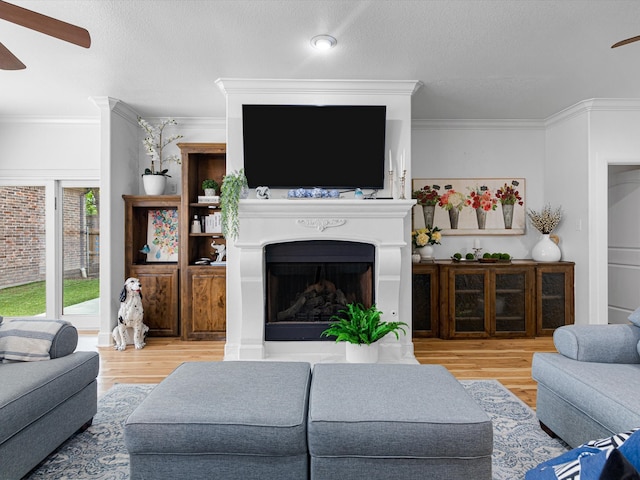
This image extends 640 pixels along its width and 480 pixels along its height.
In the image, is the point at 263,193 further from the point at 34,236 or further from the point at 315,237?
the point at 34,236

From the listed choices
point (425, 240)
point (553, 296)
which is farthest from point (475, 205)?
→ point (553, 296)

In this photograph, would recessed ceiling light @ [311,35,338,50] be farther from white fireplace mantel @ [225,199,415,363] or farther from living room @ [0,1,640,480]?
white fireplace mantel @ [225,199,415,363]

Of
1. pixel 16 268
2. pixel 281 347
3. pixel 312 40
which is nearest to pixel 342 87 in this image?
pixel 312 40

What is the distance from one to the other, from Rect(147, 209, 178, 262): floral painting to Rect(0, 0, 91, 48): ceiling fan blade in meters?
2.86

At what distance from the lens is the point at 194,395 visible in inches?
66.6

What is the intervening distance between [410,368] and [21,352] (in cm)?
207

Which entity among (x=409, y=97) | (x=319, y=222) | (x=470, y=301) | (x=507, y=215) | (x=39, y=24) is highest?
(x=409, y=97)

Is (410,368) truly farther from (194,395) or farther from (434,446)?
(194,395)

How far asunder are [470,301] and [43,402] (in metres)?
3.83

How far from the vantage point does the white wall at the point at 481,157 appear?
4.85m

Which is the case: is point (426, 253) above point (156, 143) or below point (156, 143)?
below

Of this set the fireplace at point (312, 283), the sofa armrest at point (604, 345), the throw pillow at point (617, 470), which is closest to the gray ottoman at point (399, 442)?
the throw pillow at point (617, 470)

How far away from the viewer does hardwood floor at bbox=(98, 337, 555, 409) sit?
317 cm

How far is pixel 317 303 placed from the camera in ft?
12.5
